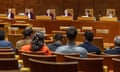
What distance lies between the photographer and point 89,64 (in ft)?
12.1

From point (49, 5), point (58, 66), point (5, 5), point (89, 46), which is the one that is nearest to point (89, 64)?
point (58, 66)

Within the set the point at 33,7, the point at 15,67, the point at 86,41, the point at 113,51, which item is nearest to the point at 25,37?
the point at 86,41

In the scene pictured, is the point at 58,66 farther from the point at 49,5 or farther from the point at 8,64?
the point at 49,5

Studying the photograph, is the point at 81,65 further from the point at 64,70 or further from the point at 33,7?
the point at 33,7

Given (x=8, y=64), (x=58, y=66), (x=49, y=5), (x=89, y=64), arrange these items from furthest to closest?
(x=49, y=5)
(x=89, y=64)
(x=8, y=64)
(x=58, y=66)

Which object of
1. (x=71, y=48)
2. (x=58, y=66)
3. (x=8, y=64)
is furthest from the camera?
(x=71, y=48)

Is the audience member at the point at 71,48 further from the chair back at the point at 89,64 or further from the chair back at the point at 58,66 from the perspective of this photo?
the chair back at the point at 58,66

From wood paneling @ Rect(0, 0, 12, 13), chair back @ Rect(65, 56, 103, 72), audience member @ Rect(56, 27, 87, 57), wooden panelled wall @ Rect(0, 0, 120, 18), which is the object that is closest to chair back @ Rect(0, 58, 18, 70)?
chair back @ Rect(65, 56, 103, 72)

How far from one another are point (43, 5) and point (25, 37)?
9.41m

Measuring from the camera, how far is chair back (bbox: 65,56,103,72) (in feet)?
12.0

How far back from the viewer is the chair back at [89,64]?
12.0 feet

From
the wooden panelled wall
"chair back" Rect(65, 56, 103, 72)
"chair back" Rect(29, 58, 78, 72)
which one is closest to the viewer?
"chair back" Rect(29, 58, 78, 72)

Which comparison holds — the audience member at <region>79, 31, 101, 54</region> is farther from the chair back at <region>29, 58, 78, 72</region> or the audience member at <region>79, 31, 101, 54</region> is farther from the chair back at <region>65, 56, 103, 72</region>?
the chair back at <region>29, 58, 78, 72</region>

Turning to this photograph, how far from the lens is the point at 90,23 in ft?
35.5
